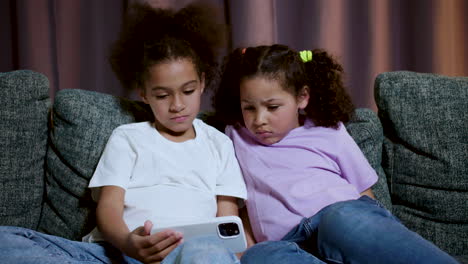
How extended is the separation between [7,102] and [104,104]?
274 millimetres

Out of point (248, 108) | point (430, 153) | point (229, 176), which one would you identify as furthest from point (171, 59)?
point (430, 153)

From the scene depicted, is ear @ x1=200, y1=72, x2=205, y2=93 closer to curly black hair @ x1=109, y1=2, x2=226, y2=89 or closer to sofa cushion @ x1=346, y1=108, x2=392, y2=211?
curly black hair @ x1=109, y1=2, x2=226, y2=89

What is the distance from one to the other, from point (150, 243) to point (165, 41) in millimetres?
594

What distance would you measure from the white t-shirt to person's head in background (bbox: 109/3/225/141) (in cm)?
7

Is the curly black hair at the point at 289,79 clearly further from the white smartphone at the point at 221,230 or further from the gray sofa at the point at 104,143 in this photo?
the white smartphone at the point at 221,230

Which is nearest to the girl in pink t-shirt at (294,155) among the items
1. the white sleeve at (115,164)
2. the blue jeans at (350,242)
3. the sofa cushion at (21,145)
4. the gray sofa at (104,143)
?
the blue jeans at (350,242)

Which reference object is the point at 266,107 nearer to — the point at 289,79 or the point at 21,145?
the point at 289,79

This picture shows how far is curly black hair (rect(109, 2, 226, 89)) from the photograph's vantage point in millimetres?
1309

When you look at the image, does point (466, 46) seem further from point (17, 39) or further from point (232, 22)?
point (17, 39)

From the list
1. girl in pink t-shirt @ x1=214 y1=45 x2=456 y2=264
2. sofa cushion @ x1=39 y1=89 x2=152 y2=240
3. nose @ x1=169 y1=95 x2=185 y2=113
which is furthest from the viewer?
sofa cushion @ x1=39 y1=89 x2=152 y2=240

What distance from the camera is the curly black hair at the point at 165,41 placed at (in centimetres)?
131

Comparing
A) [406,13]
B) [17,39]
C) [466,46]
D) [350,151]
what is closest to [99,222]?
[350,151]

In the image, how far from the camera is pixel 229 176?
130cm

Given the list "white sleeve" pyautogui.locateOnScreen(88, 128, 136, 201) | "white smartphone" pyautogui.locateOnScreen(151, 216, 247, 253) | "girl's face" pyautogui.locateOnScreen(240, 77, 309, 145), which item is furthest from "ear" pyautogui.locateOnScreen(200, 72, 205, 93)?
"white smartphone" pyautogui.locateOnScreen(151, 216, 247, 253)
